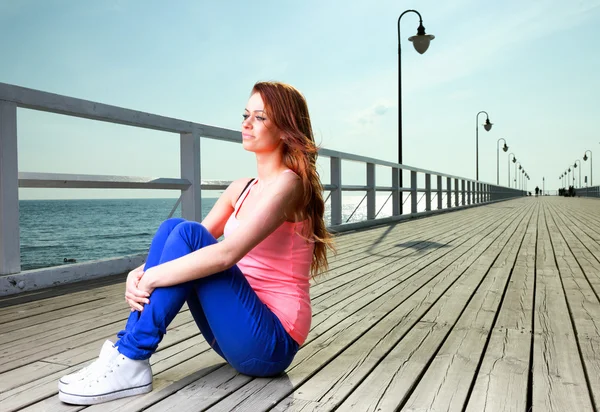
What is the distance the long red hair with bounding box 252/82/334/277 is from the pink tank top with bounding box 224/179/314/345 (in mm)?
62

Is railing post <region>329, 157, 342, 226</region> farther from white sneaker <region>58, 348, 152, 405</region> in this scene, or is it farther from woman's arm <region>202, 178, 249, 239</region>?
white sneaker <region>58, 348, 152, 405</region>

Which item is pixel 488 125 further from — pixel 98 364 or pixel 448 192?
pixel 98 364

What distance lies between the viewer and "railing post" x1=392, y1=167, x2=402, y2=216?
11.2m

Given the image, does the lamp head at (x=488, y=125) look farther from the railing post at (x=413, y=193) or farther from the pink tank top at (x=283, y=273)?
the pink tank top at (x=283, y=273)

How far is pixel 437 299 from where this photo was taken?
3.16m

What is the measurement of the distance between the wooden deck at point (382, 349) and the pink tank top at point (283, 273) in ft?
0.75

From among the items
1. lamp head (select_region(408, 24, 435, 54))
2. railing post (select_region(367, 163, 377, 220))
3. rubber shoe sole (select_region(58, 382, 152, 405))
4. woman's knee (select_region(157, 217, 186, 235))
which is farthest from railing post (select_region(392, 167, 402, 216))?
rubber shoe sole (select_region(58, 382, 152, 405))

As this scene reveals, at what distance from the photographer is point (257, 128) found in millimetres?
1702

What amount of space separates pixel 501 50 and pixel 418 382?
23249mm

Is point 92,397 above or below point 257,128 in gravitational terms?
below

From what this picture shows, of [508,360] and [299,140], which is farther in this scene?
[508,360]

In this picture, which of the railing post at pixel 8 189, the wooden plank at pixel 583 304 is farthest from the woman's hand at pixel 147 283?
the railing post at pixel 8 189

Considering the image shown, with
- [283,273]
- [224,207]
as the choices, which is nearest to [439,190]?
[224,207]

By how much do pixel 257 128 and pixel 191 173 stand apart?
2980 millimetres
